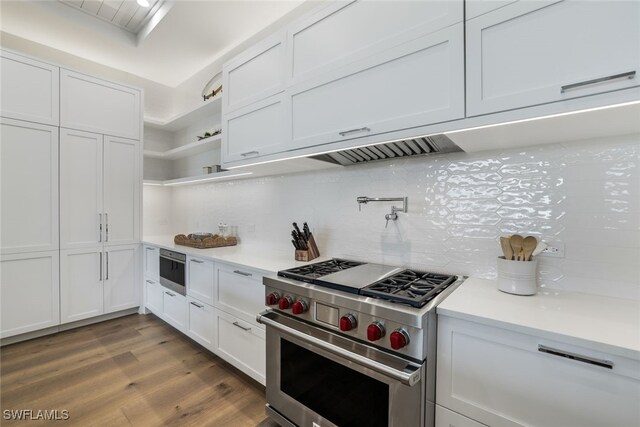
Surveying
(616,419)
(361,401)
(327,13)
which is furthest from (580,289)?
(327,13)

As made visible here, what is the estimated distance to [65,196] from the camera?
2.78m

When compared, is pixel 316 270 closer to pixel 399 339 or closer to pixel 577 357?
pixel 399 339

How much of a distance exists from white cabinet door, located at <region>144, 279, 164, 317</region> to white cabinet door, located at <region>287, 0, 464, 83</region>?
8.51 feet

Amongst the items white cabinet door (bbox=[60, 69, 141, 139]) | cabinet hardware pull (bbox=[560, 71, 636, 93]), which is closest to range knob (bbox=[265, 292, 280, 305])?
cabinet hardware pull (bbox=[560, 71, 636, 93])

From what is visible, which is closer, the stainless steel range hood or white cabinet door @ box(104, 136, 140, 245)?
the stainless steel range hood

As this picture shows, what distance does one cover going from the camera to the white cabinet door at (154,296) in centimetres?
299

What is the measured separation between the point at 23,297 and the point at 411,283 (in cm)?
342

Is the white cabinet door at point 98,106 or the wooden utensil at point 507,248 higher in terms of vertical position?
the white cabinet door at point 98,106

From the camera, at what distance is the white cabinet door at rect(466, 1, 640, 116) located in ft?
3.01

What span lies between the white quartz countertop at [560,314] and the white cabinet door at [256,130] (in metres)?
1.39

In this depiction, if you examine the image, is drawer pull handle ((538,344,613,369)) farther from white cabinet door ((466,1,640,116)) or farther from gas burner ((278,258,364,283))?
gas burner ((278,258,364,283))

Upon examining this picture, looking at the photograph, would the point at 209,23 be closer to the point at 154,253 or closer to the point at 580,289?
the point at 154,253

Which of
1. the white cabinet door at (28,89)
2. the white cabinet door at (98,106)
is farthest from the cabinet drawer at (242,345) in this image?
the white cabinet door at (28,89)

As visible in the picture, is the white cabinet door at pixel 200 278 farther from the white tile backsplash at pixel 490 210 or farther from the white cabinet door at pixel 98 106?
the white cabinet door at pixel 98 106
